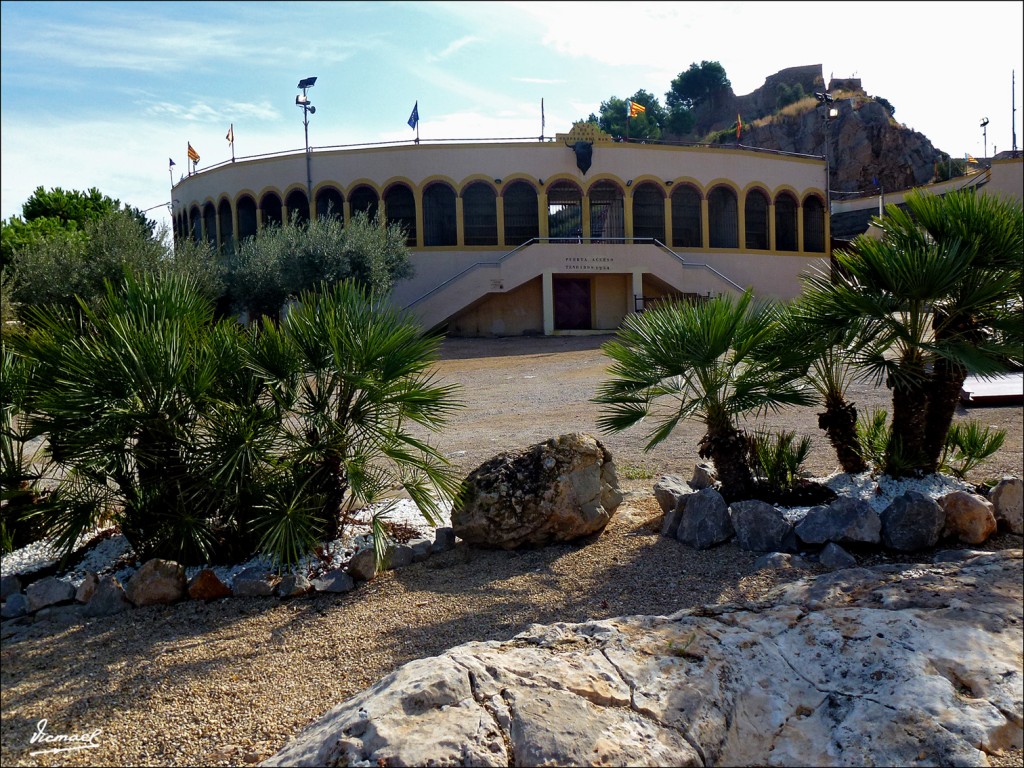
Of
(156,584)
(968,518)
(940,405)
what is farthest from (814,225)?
(156,584)

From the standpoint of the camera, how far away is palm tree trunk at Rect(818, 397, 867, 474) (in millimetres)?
6312

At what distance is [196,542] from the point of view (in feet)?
18.1

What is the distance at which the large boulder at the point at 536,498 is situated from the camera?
19.3 feet

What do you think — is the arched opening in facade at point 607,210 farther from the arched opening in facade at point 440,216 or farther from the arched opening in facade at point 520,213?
the arched opening in facade at point 440,216

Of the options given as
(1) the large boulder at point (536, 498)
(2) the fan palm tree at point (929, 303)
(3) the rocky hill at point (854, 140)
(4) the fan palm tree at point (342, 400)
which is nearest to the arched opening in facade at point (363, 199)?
(4) the fan palm tree at point (342, 400)

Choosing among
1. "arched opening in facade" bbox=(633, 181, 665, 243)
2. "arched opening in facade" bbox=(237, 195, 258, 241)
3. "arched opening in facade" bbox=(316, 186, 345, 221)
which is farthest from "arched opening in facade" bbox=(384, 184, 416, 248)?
"arched opening in facade" bbox=(633, 181, 665, 243)

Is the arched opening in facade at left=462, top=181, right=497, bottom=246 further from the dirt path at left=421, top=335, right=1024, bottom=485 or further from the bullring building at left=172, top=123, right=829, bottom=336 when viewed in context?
the dirt path at left=421, top=335, right=1024, bottom=485

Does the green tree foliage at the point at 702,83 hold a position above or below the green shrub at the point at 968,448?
above

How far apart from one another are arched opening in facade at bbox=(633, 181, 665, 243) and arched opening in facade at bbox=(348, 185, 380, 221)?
10.4 m

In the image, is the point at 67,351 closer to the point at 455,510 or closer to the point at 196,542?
the point at 196,542

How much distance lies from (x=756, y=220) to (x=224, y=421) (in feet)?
108

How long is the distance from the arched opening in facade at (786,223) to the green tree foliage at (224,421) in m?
33.1

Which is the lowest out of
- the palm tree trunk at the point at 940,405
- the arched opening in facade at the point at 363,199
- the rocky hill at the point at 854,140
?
the palm tree trunk at the point at 940,405

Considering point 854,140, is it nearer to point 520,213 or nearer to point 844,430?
point 520,213
